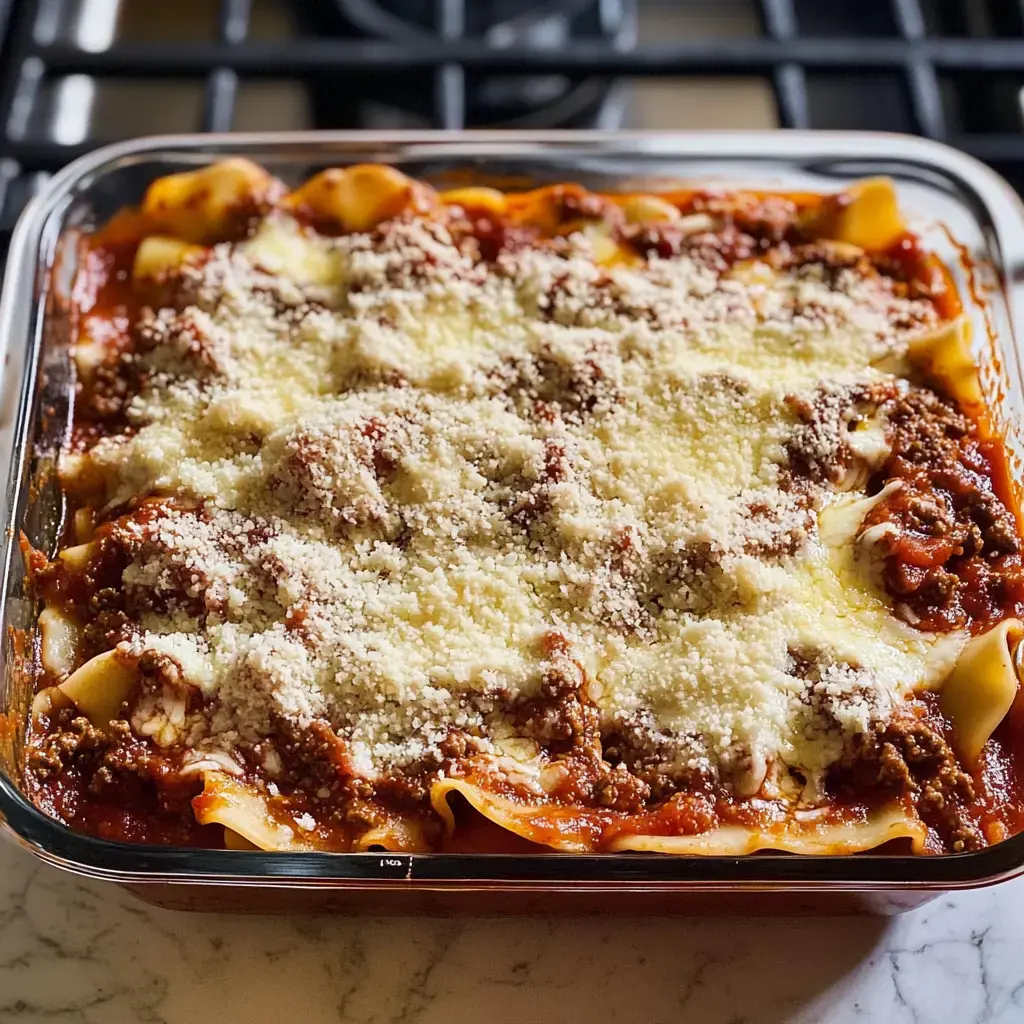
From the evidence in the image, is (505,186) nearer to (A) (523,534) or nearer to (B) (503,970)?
(A) (523,534)

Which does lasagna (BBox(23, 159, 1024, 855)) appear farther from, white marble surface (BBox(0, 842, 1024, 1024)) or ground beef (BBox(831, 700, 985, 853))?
white marble surface (BBox(0, 842, 1024, 1024))

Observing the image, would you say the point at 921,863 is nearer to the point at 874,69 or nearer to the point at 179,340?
the point at 179,340

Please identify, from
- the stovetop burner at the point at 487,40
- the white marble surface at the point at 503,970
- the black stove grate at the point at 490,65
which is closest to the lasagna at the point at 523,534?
the white marble surface at the point at 503,970

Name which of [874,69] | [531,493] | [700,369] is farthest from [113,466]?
[874,69]

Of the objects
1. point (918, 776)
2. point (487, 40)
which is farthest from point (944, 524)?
point (487, 40)

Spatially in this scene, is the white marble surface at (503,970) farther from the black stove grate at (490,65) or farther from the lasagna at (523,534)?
the black stove grate at (490,65)

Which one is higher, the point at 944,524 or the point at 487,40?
the point at 487,40
